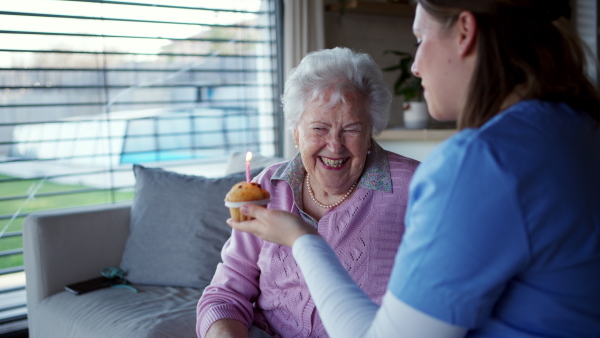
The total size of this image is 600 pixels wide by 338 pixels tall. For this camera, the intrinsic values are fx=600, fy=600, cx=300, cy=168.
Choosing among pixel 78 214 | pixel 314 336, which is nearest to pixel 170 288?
pixel 78 214

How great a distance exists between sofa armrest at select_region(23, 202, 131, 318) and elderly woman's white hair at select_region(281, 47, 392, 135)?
4.05ft

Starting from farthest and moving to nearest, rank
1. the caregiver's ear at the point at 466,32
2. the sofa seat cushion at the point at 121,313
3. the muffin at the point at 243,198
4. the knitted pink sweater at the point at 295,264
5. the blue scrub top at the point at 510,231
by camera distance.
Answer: the sofa seat cushion at the point at 121,313 < the knitted pink sweater at the point at 295,264 < the muffin at the point at 243,198 < the caregiver's ear at the point at 466,32 < the blue scrub top at the point at 510,231

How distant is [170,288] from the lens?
2.41 m

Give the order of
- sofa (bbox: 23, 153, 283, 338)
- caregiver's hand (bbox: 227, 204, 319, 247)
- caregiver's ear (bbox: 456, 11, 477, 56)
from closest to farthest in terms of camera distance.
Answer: caregiver's ear (bbox: 456, 11, 477, 56), caregiver's hand (bbox: 227, 204, 319, 247), sofa (bbox: 23, 153, 283, 338)

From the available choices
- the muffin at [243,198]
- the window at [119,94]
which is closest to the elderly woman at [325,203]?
the muffin at [243,198]

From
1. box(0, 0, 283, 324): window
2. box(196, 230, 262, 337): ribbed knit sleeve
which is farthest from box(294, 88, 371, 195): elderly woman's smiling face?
box(0, 0, 283, 324): window

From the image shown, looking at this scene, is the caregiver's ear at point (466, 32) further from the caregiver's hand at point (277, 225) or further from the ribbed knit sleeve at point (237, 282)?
the ribbed knit sleeve at point (237, 282)

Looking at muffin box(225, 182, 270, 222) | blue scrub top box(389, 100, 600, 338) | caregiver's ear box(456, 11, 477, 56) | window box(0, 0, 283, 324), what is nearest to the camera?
blue scrub top box(389, 100, 600, 338)

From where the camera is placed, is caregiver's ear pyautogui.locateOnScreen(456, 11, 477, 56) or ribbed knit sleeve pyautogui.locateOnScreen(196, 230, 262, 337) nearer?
caregiver's ear pyautogui.locateOnScreen(456, 11, 477, 56)

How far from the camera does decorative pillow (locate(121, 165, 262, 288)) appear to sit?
240cm

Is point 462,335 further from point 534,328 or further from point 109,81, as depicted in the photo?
point 109,81

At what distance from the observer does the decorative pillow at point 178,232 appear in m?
2.40

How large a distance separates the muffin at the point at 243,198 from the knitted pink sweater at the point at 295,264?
36cm

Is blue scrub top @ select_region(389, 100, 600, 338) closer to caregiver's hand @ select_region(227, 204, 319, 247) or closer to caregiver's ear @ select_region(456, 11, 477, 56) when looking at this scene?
caregiver's ear @ select_region(456, 11, 477, 56)
